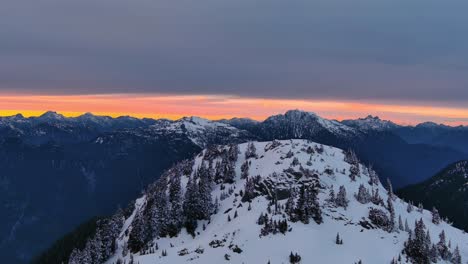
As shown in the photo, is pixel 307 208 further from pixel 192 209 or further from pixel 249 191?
pixel 192 209

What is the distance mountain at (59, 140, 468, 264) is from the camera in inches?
5325

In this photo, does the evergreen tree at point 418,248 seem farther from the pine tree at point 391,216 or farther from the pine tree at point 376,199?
the pine tree at point 376,199

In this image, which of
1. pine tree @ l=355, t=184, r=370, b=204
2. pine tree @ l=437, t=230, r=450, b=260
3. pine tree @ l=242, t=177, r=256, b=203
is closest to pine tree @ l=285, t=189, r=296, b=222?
pine tree @ l=242, t=177, r=256, b=203

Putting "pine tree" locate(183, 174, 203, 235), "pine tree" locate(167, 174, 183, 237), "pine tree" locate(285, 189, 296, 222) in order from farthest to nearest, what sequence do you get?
1. "pine tree" locate(183, 174, 203, 235)
2. "pine tree" locate(167, 174, 183, 237)
3. "pine tree" locate(285, 189, 296, 222)

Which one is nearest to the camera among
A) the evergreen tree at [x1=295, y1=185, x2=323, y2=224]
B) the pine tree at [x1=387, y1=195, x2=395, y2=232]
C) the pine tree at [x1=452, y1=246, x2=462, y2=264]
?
the pine tree at [x1=452, y1=246, x2=462, y2=264]

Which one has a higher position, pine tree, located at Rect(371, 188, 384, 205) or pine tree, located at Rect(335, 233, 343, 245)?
pine tree, located at Rect(371, 188, 384, 205)

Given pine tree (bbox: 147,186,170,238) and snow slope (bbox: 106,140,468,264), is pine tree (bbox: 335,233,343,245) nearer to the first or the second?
snow slope (bbox: 106,140,468,264)

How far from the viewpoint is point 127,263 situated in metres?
145

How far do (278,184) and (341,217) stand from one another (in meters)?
30.4

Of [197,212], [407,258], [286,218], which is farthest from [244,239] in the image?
[407,258]

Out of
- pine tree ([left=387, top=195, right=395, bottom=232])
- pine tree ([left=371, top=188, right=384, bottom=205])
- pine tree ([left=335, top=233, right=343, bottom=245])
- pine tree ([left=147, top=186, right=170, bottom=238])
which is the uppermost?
pine tree ([left=371, top=188, right=384, bottom=205])

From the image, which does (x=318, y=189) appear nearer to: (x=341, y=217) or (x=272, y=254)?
(x=341, y=217)

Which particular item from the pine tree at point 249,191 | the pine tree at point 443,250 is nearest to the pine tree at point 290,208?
the pine tree at point 249,191

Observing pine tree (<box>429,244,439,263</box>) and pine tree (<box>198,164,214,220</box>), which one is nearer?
pine tree (<box>429,244,439,263</box>)
